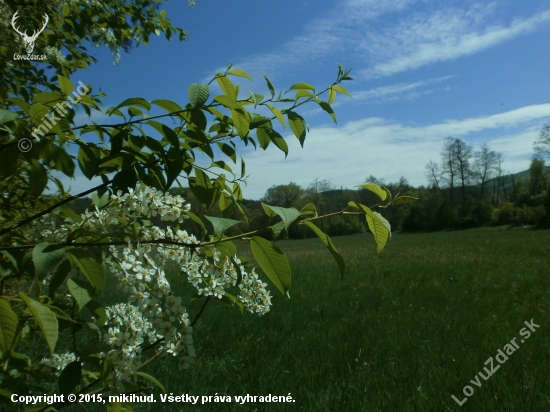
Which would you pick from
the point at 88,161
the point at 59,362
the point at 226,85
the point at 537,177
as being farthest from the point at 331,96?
the point at 537,177

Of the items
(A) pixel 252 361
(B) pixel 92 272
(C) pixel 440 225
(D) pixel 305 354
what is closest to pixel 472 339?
(D) pixel 305 354

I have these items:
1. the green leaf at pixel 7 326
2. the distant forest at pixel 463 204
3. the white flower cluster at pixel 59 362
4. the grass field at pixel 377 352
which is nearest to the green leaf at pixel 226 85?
the green leaf at pixel 7 326

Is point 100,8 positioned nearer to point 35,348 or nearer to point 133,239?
point 133,239

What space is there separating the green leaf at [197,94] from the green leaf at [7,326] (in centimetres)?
57

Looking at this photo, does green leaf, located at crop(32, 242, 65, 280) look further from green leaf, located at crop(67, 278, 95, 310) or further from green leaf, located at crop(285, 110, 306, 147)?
green leaf, located at crop(285, 110, 306, 147)

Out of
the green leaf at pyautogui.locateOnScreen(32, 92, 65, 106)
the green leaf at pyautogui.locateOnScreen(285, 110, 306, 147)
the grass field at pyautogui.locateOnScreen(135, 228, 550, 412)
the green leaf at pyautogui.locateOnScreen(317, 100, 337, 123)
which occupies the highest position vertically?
the green leaf at pyautogui.locateOnScreen(317, 100, 337, 123)

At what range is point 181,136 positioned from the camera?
3.67ft

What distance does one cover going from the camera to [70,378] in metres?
0.98

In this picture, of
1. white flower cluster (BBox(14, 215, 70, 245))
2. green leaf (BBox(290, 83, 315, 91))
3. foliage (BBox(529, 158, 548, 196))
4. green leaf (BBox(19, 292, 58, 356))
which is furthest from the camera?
foliage (BBox(529, 158, 548, 196))

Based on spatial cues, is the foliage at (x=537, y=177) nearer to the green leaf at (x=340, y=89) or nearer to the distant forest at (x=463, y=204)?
the distant forest at (x=463, y=204)

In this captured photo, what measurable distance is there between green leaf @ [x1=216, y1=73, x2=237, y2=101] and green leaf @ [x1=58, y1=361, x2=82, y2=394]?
2.80ft

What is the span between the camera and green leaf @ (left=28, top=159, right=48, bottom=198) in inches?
36.4

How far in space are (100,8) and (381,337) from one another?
14.9 feet

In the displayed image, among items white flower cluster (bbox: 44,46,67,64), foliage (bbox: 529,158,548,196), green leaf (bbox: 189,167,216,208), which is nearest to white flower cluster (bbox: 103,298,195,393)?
green leaf (bbox: 189,167,216,208)
